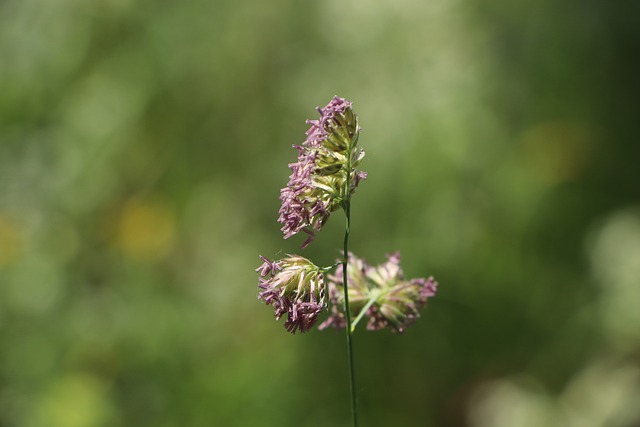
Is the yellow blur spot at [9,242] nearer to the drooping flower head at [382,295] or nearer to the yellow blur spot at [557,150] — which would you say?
the yellow blur spot at [557,150]

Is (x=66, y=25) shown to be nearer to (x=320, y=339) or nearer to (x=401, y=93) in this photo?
(x=401, y=93)

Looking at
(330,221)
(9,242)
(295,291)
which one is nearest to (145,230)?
(9,242)

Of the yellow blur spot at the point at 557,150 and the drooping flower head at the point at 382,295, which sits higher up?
the yellow blur spot at the point at 557,150

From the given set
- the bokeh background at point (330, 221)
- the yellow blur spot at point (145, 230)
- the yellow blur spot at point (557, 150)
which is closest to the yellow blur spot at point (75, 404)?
the bokeh background at point (330, 221)

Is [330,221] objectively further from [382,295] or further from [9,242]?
[382,295]

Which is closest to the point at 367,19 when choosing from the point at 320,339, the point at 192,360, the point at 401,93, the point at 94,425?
the point at 401,93

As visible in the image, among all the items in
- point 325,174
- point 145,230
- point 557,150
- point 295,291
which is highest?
point 557,150

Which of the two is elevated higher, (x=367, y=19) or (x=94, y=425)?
(x=367, y=19)
